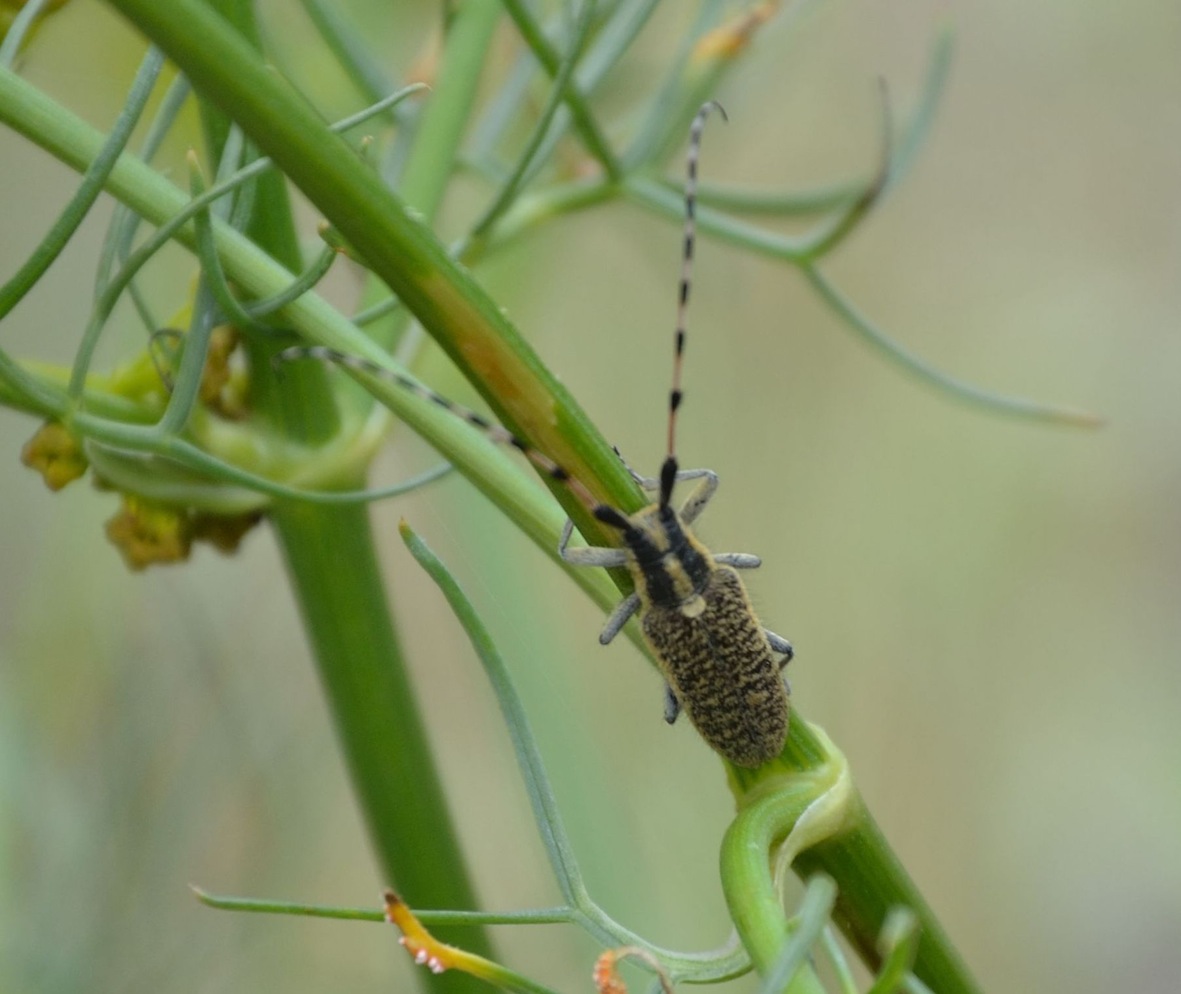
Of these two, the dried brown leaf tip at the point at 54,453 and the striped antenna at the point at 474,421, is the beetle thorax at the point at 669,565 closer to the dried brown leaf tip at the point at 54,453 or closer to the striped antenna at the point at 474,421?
the striped antenna at the point at 474,421

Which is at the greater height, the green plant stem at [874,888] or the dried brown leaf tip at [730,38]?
the dried brown leaf tip at [730,38]

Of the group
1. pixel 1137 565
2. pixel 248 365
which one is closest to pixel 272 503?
pixel 248 365

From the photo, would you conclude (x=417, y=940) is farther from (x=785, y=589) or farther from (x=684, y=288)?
(x=785, y=589)

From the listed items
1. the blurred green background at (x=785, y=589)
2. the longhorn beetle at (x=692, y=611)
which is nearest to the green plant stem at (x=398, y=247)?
the longhorn beetle at (x=692, y=611)

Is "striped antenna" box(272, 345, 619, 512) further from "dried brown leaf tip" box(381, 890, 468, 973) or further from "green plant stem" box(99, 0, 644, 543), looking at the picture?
"dried brown leaf tip" box(381, 890, 468, 973)

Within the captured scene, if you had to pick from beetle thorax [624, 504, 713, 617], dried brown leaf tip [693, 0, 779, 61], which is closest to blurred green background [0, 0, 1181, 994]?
dried brown leaf tip [693, 0, 779, 61]

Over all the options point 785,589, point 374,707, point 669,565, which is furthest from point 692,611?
point 785,589

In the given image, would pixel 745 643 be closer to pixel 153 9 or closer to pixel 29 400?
pixel 29 400
